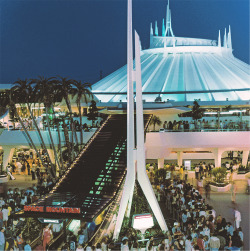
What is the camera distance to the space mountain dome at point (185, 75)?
38656 mm

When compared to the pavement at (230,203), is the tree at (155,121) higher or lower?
higher

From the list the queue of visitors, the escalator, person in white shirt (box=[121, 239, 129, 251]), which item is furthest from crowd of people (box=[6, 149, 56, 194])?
person in white shirt (box=[121, 239, 129, 251])

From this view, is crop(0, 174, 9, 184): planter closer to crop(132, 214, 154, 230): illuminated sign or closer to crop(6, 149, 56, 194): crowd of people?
crop(6, 149, 56, 194): crowd of people

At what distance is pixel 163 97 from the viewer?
127 ft

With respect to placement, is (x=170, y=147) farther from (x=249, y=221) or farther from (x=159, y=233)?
(x=159, y=233)

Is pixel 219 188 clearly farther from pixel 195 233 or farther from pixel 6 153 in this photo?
pixel 6 153

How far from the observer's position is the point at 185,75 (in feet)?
142

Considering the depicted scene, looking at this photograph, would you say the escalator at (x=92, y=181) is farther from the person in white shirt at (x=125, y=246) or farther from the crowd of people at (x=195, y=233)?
the crowd of people at (x=195, y=233)

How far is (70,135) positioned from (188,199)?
1567 cm

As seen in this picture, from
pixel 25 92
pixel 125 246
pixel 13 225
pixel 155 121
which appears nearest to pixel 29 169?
pixel 25 92

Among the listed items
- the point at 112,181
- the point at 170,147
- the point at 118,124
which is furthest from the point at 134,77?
the point at 170,147

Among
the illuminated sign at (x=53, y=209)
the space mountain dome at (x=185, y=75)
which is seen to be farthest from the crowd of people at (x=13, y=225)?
the space mountain dome at (x=185, y=75)

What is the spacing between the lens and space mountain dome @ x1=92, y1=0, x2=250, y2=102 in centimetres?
3866

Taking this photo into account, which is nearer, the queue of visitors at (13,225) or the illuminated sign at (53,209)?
the queue of visitors at (13,225)
